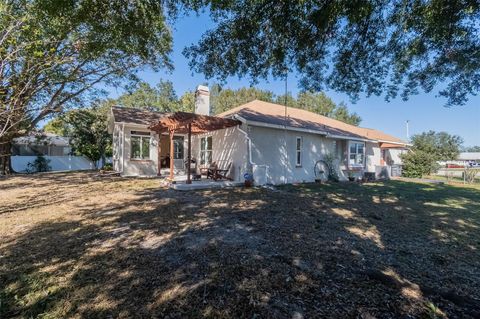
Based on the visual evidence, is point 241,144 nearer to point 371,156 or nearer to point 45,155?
point 371,156

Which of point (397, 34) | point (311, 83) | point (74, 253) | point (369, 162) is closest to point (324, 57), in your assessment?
point (311, 83)

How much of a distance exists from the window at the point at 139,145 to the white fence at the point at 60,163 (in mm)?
10043

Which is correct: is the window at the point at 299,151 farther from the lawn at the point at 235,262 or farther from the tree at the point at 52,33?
the tree at the point at 52,33

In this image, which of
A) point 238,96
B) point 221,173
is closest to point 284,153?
point 221,173

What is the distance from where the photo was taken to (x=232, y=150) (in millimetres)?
12234

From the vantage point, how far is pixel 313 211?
274 inches

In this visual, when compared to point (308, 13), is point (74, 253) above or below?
below

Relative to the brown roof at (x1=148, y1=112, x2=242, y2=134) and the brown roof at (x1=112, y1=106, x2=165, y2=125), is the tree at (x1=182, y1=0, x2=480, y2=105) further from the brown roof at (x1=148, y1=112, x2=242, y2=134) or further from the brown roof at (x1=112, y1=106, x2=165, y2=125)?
the brown roof at (x1=112, y1=106, x2=165, y2=125)

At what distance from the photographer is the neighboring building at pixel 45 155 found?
67.3ft

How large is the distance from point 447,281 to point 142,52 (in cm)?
742

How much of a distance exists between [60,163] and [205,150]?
51.8 feet

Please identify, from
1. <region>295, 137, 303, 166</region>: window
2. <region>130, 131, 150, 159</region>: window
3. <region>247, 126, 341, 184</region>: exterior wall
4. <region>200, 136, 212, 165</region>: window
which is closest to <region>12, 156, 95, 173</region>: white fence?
<region>130, 131, 150, 159</region>: window

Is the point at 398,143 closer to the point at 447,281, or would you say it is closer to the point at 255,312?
the point at 447,281

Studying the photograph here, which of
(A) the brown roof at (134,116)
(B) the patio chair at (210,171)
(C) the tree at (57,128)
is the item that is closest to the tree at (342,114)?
(A) the brown roof at (134,116)
